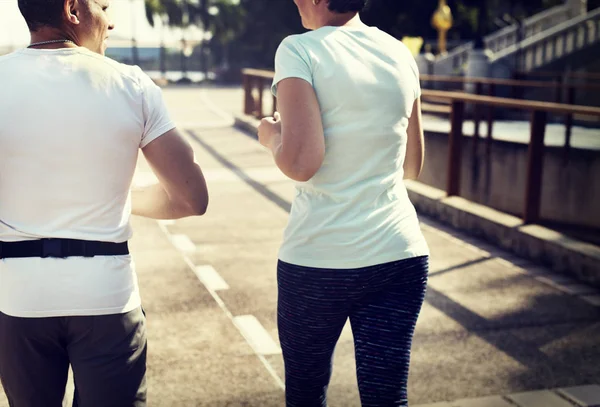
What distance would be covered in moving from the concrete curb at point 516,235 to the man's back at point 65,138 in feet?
15.4

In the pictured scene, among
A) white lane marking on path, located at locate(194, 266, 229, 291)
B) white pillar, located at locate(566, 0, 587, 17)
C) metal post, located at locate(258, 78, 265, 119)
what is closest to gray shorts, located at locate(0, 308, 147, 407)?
white lane marking on path, located at locate(194, 266, 229, 291)

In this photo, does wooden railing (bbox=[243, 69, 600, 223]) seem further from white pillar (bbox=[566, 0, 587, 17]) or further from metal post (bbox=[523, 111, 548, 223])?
white pillar (bbox=[566, 0, 587, 17])

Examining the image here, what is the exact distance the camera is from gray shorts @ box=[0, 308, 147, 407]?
6.61 ft

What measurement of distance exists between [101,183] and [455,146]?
6986 millimetres

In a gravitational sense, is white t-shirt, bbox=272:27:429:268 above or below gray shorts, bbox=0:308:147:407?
above

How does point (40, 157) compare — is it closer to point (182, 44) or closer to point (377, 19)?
point (377, 19)

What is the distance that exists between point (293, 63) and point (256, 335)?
293cm

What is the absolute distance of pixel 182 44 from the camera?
62344mm

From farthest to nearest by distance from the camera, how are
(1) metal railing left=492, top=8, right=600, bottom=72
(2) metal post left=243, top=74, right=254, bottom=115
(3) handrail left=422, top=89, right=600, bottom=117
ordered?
(1) metal railing left=492, top=8, right=600, bottom=72 → (2) metal post left=243, top=74, right=254, bottom=115 → (3) handrail left=422, top=89, right=600, bottom=117

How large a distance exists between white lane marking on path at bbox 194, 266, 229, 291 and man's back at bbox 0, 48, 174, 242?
156 inches

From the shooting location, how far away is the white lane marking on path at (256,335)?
471 centimetres

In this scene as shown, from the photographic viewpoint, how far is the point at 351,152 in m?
2.35

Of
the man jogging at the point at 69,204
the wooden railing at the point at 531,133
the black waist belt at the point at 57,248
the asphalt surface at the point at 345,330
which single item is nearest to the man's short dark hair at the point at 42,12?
the man jogging at the point at 69,204

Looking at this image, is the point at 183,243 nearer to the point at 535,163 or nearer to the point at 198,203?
the point at 535,163
